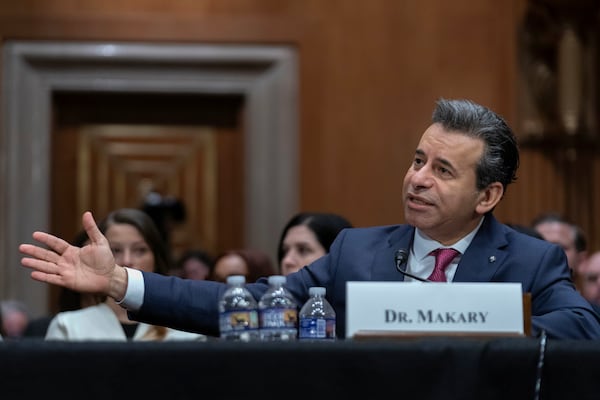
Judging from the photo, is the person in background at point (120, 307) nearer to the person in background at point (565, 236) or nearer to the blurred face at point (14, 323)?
the blurred face at point (14, 323)

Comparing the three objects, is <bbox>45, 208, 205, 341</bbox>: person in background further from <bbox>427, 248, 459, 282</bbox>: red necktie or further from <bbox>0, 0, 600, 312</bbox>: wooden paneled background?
<bbox>0, 0, 600, 312</bbox>: wooden paneled background

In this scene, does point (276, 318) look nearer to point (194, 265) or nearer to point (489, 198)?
point (489, 198)

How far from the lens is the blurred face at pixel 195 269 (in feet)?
23.4

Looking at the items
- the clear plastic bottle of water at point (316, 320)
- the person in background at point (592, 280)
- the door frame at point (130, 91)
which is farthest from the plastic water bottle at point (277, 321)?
the door frame at point (130, 91)

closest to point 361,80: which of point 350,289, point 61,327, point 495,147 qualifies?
point 61,327

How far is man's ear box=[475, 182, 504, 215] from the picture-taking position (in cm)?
389

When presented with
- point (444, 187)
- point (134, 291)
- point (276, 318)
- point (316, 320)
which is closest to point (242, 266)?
point (444, 187)

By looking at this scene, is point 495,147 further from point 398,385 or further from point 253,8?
point 253,8

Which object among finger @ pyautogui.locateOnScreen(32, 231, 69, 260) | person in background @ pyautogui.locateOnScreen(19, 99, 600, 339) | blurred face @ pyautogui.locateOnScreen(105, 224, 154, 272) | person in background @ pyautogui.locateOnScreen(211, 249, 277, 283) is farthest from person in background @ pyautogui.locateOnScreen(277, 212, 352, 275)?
finger @ pyautogui.locateOnScreen(32, 231, 69, 260)

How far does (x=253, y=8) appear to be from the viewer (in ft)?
26.8

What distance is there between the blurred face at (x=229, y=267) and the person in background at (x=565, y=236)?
5.39ft

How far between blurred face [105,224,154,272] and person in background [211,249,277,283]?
2.30 ft

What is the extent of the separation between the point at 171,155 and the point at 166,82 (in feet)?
2.30

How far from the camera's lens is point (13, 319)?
7066 millimetres
